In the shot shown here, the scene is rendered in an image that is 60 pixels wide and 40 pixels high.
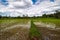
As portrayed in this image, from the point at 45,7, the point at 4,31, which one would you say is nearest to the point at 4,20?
the point at 4,31

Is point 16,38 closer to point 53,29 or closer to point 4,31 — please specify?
point 4,31

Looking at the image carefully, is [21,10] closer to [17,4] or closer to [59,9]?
[17,4]

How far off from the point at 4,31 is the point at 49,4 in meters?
1.83

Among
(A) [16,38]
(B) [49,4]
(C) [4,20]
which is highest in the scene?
(B) [49,4]

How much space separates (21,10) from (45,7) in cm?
85

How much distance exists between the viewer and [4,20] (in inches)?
297

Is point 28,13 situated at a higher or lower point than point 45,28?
higher

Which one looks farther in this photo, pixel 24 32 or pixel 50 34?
pixel 24 32

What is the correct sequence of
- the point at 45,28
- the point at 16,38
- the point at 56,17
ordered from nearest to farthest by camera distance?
the point at 16,38
the point at 56,17
the point at 45,28

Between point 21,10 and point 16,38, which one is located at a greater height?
point 21,10

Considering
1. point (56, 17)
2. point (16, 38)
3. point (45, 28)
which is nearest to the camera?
point (16, 38)

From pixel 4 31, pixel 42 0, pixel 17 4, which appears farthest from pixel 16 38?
pixel 42 0

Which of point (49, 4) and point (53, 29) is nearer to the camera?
point (49, 4)

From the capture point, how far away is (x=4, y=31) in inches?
295
